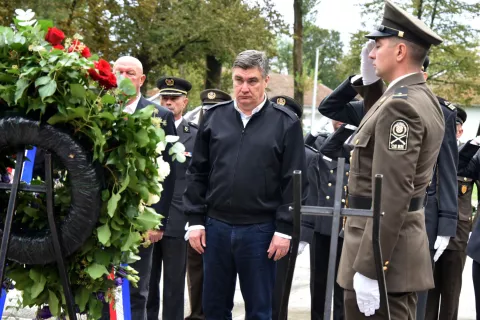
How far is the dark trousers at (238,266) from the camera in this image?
15.9ft

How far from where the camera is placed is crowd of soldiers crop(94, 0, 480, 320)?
3.68 meters

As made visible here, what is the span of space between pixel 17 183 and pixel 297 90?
2562 cm

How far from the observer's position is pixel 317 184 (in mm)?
7395

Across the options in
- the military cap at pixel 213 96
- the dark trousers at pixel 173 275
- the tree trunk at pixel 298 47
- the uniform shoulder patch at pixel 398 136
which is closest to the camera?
the uniform shoulder patch at pixel 398 136

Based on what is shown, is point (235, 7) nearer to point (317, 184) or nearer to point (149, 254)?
point (317, 184)

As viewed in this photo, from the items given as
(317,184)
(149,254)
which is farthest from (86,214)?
(317,184)

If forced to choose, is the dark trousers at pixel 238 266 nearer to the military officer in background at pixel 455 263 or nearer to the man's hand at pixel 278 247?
the man's hand at pixel 278 247

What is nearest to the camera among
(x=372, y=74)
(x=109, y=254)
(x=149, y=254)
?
(x=109, y=254)

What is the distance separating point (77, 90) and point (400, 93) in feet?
5.17

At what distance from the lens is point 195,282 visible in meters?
7.00

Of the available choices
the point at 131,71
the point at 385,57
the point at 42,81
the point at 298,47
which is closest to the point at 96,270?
the point at 42,81

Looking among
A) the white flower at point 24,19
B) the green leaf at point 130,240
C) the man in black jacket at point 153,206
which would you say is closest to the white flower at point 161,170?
the green leaf at point 130,240

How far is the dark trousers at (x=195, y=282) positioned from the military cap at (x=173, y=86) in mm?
1502

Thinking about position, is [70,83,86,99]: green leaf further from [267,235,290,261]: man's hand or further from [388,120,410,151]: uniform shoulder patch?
[267,235,290,261]: man's hand
